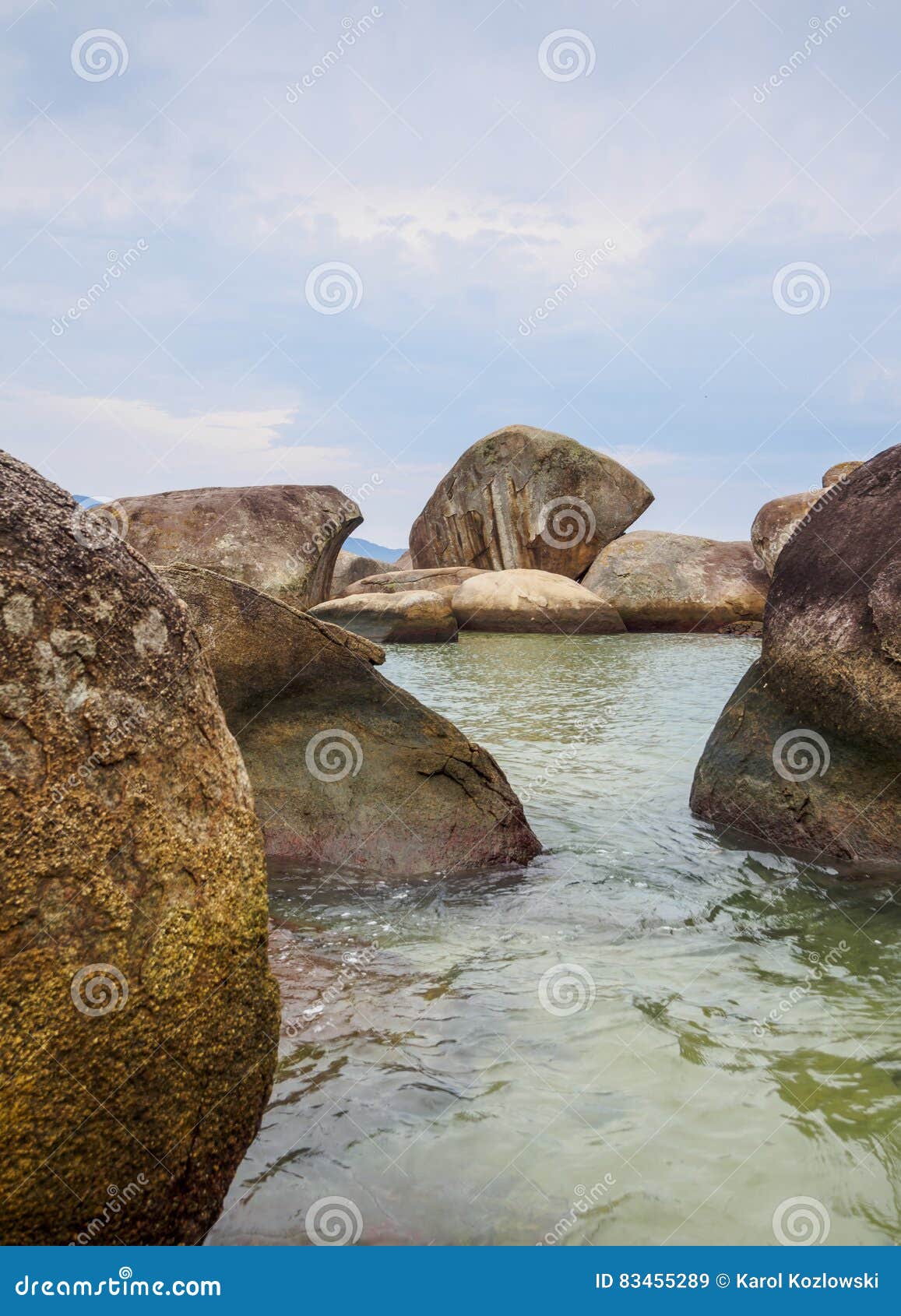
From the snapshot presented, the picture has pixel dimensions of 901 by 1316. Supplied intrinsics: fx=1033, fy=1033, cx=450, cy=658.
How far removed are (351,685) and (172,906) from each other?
118 inches

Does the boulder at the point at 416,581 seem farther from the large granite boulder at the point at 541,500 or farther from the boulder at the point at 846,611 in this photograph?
the boulder at the point at 846,611

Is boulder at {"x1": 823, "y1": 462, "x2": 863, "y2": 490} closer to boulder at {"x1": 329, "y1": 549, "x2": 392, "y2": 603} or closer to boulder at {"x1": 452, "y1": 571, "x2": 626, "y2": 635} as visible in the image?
boulder at {"x1": 452, "y1": 571, "x2": 626, "y2": 635}

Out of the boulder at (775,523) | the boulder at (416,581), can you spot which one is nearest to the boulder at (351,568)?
the boulder at (416,581)

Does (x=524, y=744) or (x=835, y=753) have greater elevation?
(x=835, y=753)

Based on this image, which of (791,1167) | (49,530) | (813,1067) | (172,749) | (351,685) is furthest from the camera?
(351,685)

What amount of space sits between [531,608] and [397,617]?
2.88 metres

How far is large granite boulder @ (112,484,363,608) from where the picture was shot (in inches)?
713

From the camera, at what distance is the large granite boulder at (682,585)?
22.8m

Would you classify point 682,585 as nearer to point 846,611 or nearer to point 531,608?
point 531,608

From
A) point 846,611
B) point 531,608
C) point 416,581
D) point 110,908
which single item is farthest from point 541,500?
point 110,908

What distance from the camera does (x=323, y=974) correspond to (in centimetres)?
360

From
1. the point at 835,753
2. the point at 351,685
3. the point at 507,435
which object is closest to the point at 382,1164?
the point at 351,685

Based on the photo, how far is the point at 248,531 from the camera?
18.3 meters

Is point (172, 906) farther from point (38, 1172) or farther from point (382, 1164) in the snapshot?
point (382, 1164)
